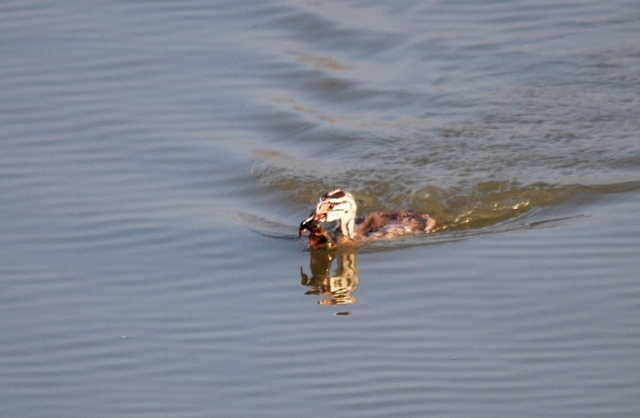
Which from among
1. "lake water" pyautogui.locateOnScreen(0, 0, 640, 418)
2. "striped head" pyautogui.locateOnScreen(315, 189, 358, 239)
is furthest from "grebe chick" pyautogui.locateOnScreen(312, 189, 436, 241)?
"lake water" pyautogui.locateOnScreen(0, 0, 640, 418)

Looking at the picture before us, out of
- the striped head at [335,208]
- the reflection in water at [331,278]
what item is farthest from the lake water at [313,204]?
the striped head at [335,208]

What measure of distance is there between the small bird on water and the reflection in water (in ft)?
0.80

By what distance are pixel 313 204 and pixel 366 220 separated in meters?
1.08

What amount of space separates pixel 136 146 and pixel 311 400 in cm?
748

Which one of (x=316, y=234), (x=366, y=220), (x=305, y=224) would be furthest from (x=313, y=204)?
(x=305, y=224)

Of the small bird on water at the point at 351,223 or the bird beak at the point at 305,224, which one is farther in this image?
the small bird on water at the point at 351,223

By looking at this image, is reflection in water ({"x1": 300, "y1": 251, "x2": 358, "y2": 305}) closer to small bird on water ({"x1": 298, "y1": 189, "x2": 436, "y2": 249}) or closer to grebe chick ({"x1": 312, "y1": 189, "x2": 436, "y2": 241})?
small bird on water ({"x1": 298, "y1": 189, "x2": 436, "y2": 249})

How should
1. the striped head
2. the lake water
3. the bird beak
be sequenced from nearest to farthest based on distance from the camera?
1. the lake water
2. the bird beak
3. the striped head

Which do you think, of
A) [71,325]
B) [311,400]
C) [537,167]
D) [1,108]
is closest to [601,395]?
[311,400]

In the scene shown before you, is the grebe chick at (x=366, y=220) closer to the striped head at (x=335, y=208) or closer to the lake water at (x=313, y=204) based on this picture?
the striped head at (x=335, y=208)

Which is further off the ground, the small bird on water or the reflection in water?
the small bird on water

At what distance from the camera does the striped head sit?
11.9m

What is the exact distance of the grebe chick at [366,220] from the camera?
11.9m

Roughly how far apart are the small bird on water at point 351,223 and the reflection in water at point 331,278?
9.6 inches
